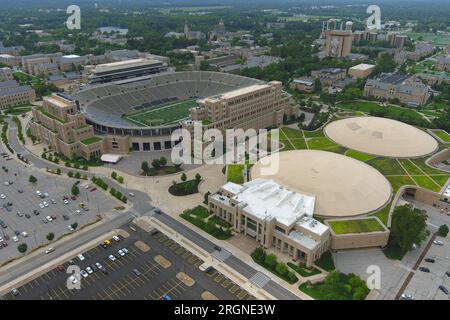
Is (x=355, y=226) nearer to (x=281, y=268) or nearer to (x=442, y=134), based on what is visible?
(x=281, y=268)

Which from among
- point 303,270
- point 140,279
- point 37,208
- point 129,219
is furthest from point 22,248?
point 303,270

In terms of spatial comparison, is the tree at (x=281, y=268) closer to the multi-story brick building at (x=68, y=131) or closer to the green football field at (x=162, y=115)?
the multi-story brick building at (x=68, y=131)

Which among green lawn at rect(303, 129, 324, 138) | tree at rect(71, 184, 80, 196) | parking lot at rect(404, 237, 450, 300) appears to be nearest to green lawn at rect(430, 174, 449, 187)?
parking lot at rect(404, 237, 450, 300)

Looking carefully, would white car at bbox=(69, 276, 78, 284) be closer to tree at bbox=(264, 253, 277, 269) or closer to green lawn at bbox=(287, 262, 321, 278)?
tree at bbox=(264, 253, 277, 269)

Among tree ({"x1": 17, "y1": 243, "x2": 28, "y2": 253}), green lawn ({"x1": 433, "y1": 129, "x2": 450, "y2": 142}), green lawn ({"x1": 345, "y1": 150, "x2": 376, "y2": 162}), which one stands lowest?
tree ({"x1": 17, "y1": 243, "x2": 28, "y2": 253})

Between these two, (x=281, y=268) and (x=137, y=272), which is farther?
(x=137, y=272)

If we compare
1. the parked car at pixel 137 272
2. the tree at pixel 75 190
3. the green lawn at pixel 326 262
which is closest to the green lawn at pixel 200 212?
the parked car at pixel 137 272
